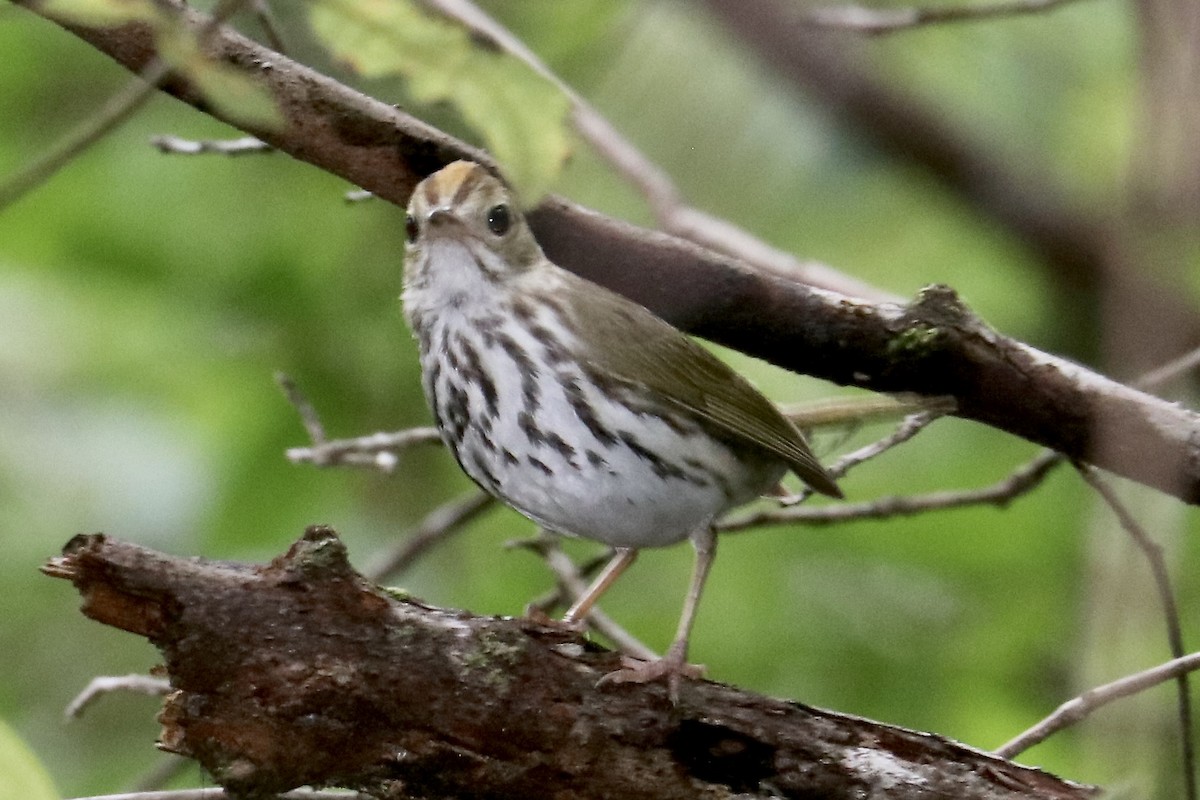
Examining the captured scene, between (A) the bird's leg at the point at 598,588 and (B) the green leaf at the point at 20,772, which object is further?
(A) the bird's leg at the point at 598,588

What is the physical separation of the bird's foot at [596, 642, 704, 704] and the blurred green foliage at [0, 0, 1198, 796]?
4.63ft

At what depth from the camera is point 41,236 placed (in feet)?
14.2

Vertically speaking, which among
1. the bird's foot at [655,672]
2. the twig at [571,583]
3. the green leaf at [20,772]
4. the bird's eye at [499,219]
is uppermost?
the bird's eye at [499,219]

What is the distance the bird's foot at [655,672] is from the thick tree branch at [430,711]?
0.01 metres

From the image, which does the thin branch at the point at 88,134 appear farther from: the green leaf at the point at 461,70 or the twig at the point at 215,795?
the twig at the point at 215,795

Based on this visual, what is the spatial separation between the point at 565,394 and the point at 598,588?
22.0 inches

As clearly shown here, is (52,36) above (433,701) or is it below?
above

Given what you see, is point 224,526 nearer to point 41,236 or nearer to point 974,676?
point 41,236

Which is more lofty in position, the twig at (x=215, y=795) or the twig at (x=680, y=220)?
the twig at (x=680, y=220)

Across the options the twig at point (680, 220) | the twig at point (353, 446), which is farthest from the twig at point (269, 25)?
the twig at point (680, 220)

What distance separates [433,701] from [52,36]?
2.90 metres

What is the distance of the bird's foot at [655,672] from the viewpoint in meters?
2.51

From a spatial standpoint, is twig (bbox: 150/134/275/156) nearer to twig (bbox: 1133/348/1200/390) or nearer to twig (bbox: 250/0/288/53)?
twig (bbox: 250/0/288/53)

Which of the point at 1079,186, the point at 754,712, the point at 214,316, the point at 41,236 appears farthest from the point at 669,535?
the point at 1079,186
